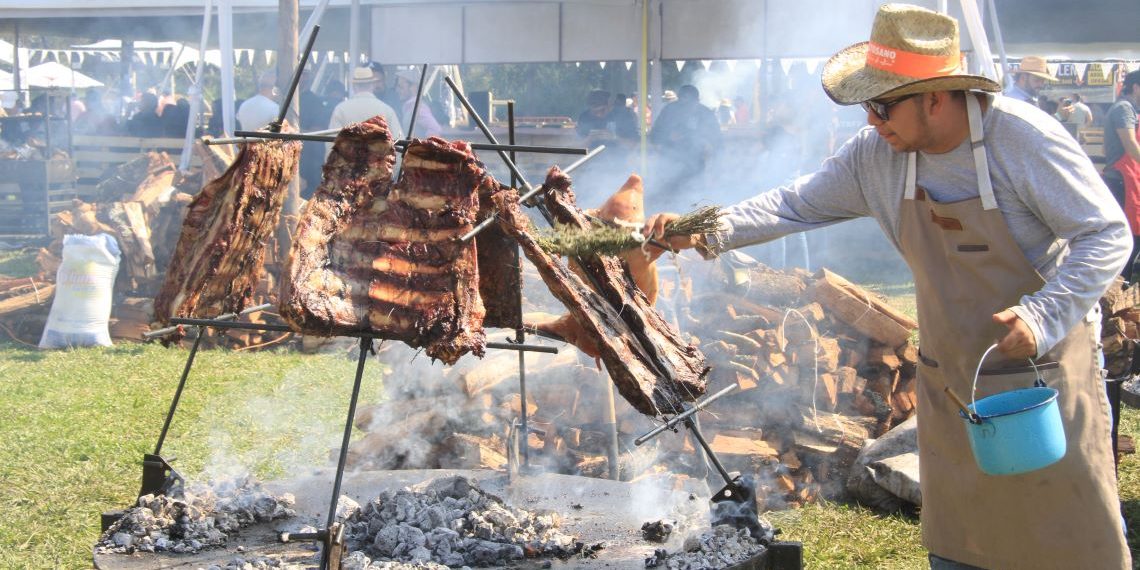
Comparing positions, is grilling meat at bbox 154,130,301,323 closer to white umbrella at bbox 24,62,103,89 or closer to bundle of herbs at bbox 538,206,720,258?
bundle of herbs at bbox 538,206,720,258

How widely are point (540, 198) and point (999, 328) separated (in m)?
1.70

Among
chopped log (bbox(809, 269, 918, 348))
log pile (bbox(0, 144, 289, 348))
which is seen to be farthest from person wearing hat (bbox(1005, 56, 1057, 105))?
log pile (bbox(0, 144, 289, 348))

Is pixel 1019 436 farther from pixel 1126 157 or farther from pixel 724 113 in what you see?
pixel 724 113

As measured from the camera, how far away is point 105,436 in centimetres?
686

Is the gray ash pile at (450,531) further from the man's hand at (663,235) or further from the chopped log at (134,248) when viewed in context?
the chopped log at (134,248)

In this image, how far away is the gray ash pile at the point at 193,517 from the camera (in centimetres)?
363

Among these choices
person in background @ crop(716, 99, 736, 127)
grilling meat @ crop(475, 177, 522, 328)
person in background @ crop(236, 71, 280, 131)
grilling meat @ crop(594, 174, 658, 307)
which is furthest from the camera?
person in background @ crop(716, 99, 736, 127)

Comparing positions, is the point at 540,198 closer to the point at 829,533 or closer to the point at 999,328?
the point at 999,328

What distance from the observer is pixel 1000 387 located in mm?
3070

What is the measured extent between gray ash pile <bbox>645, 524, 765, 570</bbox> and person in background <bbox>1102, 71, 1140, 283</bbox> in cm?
694

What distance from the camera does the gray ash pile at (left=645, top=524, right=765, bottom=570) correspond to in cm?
334

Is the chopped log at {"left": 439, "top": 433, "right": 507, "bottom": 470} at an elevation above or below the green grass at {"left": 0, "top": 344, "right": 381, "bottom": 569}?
above

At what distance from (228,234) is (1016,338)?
282cm

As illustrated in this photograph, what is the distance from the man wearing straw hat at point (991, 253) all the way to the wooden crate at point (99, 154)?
554 inches
